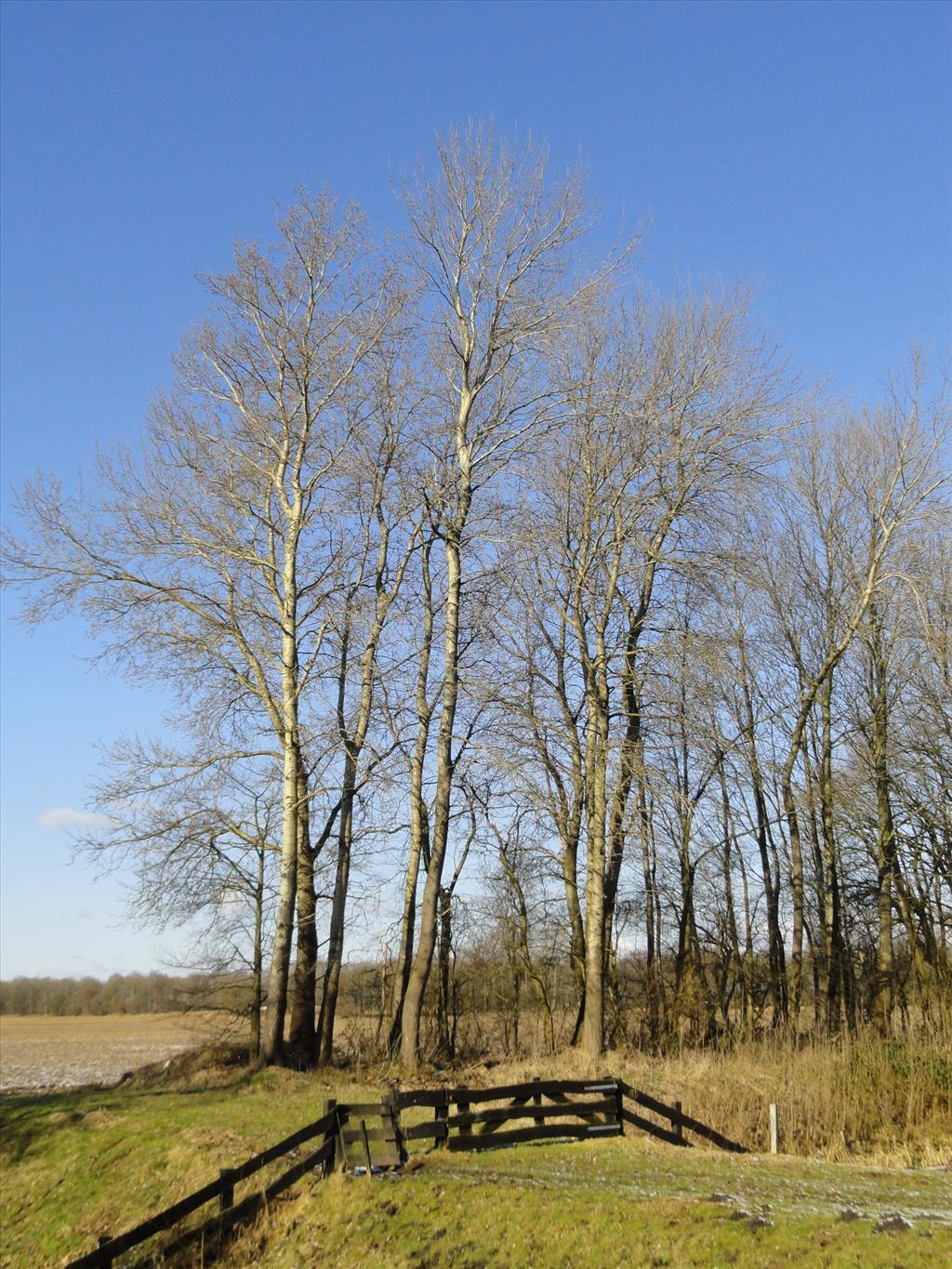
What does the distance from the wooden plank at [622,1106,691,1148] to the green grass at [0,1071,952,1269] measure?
21 cm

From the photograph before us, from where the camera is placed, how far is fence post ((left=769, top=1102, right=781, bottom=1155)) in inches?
578

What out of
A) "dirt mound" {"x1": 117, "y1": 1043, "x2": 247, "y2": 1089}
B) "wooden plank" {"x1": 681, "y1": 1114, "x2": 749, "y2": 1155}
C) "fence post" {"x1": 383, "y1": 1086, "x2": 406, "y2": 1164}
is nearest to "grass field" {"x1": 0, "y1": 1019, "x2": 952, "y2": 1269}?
"fence post" {"x1": 383, "y1": 1086, "x2": 406, "y2": 1164}

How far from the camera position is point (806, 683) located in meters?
26.6

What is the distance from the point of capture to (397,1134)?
12.4 metres

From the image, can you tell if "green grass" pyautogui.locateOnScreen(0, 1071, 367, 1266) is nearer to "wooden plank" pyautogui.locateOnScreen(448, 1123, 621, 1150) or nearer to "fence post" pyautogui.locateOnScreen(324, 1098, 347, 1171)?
"fence post" pyautogui.locateOnScreen(324, 1098, 347, 1171)

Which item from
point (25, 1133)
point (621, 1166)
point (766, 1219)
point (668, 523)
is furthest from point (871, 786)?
point (25, 1133)

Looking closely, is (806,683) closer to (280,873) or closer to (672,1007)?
(672,1007)

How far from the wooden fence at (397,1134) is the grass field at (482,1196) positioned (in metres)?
0.24

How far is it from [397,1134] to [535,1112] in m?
2.12

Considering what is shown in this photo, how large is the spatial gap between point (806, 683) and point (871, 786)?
2.99 meters

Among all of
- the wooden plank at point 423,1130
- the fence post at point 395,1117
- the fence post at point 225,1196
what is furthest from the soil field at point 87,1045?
the fence post at point 225,1196

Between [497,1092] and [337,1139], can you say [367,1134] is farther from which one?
[497,1092]

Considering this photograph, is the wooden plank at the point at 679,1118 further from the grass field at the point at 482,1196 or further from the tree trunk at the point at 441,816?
the tree trunk at the point at 441,816

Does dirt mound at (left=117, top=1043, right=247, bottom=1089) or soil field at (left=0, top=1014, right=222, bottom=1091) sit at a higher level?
dirt mound at (left=117, top=1043, right=247, bottom=1089)
